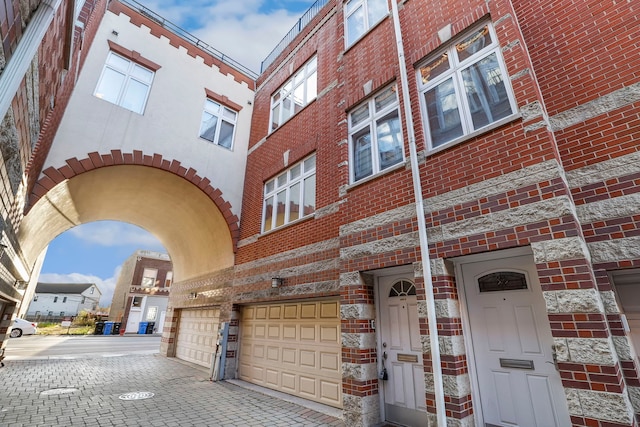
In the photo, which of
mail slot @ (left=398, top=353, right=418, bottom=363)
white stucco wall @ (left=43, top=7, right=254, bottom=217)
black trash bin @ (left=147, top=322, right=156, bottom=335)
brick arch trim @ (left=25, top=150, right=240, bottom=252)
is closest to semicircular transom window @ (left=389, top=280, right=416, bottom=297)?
mail slot @ (left=398, top=353, right=418, bottom=363)

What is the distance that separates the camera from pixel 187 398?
21.8 feet

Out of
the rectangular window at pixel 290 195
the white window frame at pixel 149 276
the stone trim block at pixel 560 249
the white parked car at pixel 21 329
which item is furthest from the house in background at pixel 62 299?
the stone trim block at pixel 560 249

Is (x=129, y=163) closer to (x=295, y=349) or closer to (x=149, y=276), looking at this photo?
(x=295, y=349)

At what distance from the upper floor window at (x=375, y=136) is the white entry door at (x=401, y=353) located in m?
2.17

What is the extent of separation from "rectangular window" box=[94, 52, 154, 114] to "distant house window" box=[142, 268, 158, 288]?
27.0 metres

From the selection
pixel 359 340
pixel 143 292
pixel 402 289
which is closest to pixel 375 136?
pixel 402 289

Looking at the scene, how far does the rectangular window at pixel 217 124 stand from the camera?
10969mm

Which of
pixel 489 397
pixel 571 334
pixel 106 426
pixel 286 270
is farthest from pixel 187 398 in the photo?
pixel 571 334

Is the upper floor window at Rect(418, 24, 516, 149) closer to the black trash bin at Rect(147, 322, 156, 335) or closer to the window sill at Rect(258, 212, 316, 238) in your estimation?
the window sill at Rect(258, 212, 316, 238)

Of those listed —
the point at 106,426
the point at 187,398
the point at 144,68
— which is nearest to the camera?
the point at 106,426

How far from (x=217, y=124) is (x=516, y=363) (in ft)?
36.4

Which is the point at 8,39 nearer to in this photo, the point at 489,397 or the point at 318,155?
the point at 318,155

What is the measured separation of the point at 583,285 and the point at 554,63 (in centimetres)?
315

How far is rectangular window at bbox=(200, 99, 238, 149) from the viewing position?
1097cm
